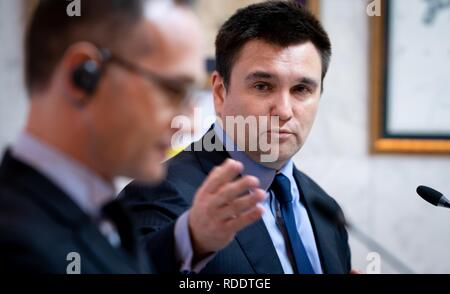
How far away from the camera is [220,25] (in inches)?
45.4

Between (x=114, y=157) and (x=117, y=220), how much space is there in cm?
11

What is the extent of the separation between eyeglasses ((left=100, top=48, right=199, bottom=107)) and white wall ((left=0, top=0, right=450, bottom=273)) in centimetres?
49

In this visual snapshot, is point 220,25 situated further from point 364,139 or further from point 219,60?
point 364,139

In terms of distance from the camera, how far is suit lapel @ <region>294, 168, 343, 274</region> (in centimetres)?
113

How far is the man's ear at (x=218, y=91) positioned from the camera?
45.3 inches

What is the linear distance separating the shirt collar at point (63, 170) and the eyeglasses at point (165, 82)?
149mm

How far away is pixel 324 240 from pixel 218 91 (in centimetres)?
36

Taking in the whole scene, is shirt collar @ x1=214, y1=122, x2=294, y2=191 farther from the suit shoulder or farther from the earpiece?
the earpiece

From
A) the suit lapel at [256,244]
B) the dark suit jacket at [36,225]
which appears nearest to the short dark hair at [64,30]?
the dark suit jacket at [36,225]

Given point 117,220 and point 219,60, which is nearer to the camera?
point 117,220

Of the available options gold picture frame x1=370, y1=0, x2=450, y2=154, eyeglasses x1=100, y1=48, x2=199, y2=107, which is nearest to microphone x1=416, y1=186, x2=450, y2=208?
gold picture frame x1=370, y1=0, x2=450, y2=154

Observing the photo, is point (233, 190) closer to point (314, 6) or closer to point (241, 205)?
point (241, 205)

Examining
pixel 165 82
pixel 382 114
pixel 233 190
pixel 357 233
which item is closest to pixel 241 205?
pixel 233 190

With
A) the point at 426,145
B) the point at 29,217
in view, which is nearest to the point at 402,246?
the point at 426,145
